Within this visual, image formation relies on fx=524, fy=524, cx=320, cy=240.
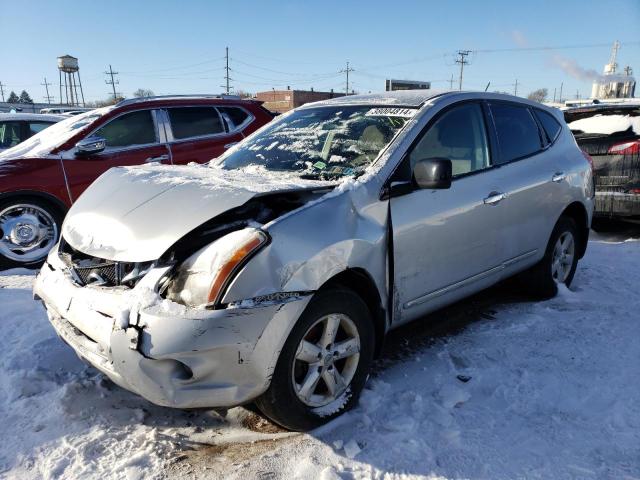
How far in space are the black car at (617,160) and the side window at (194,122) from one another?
4.73 m

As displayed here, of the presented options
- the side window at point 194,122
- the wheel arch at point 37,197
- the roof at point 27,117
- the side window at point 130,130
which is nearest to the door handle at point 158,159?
the side window at point 130,130

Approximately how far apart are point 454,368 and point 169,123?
465 cm

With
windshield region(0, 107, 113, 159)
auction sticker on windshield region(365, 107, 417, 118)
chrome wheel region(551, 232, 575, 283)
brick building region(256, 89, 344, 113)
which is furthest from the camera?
brick building region(256, 89, 344, 113)

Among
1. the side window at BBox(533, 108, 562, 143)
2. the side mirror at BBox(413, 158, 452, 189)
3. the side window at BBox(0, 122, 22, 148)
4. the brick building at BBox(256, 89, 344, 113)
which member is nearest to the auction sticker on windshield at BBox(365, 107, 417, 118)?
the side mirror at BBox(413, 158, 452, 189)

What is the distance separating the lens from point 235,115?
23.3ft

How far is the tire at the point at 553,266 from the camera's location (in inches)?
173

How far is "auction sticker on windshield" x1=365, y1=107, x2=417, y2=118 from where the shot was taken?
3305 millimetres

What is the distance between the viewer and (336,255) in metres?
2.54

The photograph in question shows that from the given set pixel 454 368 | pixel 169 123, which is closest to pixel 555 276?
pixel 454 368

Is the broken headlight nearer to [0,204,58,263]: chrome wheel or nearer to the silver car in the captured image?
the silver car

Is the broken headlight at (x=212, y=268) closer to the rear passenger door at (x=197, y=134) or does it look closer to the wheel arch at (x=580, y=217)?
the wheel arch at (x=580, y=217)

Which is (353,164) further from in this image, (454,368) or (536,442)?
(536,442)

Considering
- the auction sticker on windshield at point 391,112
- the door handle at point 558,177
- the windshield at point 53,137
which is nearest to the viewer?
the auction sticker on windshield at point 391,112

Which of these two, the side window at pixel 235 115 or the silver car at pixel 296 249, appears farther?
the side window at pixel 235 115
